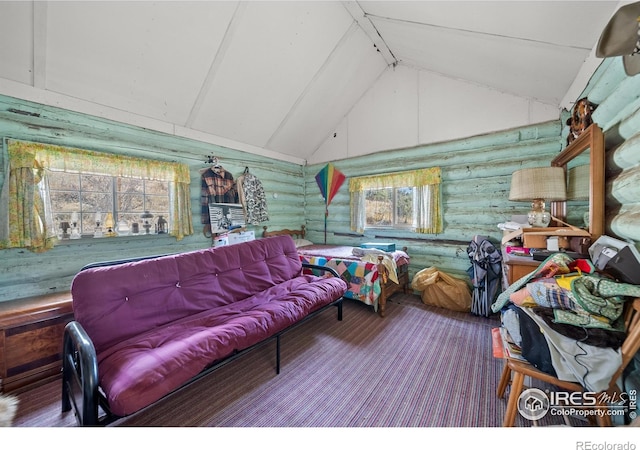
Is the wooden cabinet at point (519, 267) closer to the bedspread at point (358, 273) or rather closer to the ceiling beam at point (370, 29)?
the bedspread at point (358, 273)

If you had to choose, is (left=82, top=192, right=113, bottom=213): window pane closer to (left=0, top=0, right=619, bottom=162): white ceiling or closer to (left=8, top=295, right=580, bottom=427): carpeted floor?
(left=0, top=0, right=619, bottom=162): white ceiling

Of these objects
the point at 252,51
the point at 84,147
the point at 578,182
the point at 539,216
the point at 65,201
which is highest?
the point at 252,51

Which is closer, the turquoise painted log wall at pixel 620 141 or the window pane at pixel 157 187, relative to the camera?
the turquoise painted log wall at pixel 620 141


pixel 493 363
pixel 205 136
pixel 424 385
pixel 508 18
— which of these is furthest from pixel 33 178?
pixel 493 363

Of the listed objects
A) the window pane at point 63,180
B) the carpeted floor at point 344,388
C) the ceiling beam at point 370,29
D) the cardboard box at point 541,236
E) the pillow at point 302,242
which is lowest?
the carpeted floor at point 344,388

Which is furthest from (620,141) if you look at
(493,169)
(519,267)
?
(493,169)

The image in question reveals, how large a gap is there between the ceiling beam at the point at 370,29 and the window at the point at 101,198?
3.16m

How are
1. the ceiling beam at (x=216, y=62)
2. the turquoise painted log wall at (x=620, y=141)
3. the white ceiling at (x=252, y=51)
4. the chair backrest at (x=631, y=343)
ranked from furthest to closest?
the ceiling beam at (x=216, y=62) < the white ceiling at (x=252, y=51) < the turquoise painted log wall at (x=620, y=141) < the chair backrest at (x=631, y=343)

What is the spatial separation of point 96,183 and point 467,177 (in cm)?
474

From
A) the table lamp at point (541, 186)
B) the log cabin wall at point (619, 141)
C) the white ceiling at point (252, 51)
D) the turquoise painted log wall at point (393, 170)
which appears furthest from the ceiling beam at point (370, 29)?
the table lamp at point (541, 186)

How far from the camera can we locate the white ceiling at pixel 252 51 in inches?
73.1

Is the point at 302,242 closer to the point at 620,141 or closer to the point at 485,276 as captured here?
the point at 485,276

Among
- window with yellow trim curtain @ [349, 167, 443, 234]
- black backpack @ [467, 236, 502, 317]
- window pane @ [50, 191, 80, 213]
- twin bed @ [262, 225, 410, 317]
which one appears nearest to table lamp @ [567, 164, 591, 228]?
black backpack @ [467, 236, 502, 317]

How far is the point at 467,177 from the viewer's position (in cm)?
338
